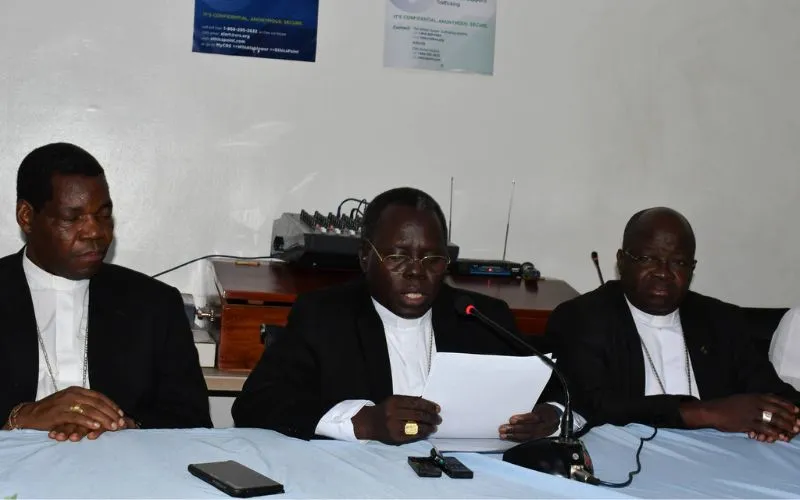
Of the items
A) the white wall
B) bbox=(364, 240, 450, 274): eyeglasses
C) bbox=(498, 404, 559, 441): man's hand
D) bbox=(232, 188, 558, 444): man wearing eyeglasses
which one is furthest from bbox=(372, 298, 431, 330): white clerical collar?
the white wall

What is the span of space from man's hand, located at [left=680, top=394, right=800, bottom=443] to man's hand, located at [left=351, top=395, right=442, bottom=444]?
845mm

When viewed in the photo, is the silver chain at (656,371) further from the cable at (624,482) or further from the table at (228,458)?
the table at (228,458)

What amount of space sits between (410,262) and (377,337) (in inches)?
9.7

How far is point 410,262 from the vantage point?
2854 mm

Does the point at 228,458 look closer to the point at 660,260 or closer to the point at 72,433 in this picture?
the point at 72,433

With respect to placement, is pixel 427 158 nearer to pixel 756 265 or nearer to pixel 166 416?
pixel 756 265

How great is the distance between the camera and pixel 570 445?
7.26 ft

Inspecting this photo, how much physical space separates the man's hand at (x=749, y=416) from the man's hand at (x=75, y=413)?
158 centimetres

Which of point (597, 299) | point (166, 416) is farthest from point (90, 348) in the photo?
point (597, 299)

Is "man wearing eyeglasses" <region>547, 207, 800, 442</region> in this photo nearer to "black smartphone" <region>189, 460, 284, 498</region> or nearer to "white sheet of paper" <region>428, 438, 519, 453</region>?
"white sheet of paper" <region>428, 438, 519, 453</region>

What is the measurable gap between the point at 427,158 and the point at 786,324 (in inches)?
68.8

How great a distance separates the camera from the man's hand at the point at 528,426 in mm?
2541

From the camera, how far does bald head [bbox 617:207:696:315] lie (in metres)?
3.31

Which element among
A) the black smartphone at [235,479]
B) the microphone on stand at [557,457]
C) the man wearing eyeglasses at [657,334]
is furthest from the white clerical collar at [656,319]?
the black smartphone at [235,479]
